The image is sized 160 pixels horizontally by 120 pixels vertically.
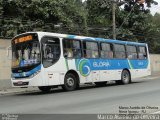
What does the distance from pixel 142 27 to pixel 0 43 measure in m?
23.7

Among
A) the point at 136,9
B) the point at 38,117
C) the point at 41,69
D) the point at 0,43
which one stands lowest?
the point at 38,117

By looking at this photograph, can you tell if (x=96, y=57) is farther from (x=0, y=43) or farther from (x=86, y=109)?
(x=86, y=109)

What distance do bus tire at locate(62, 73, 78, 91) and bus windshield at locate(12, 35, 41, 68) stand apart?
232 centimetres

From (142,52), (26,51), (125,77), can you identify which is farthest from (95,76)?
(142,52)

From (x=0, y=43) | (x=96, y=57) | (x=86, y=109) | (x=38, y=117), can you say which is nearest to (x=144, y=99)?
(x=86, y=109)

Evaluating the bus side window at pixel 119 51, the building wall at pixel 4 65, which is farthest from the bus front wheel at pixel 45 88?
the bus side window at pixel 119 51

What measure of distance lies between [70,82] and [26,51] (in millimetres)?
3053

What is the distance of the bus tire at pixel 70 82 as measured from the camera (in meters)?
20.7

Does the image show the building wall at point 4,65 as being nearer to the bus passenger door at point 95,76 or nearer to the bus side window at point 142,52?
the bus passenger door at point 95,76

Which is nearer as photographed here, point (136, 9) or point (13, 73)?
point (13, 73)

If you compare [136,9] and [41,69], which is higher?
[136,9]

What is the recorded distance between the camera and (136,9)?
45844 millimetres

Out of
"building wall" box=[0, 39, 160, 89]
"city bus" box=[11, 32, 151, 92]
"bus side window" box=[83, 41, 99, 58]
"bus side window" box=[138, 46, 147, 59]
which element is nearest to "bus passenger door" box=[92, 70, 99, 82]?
"city bus" box=[11, 32, 151, 92]

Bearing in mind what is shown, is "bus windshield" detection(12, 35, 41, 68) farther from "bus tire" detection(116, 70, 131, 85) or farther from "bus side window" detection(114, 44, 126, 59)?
"bus tire" detection(116, 70, 131, 85)
